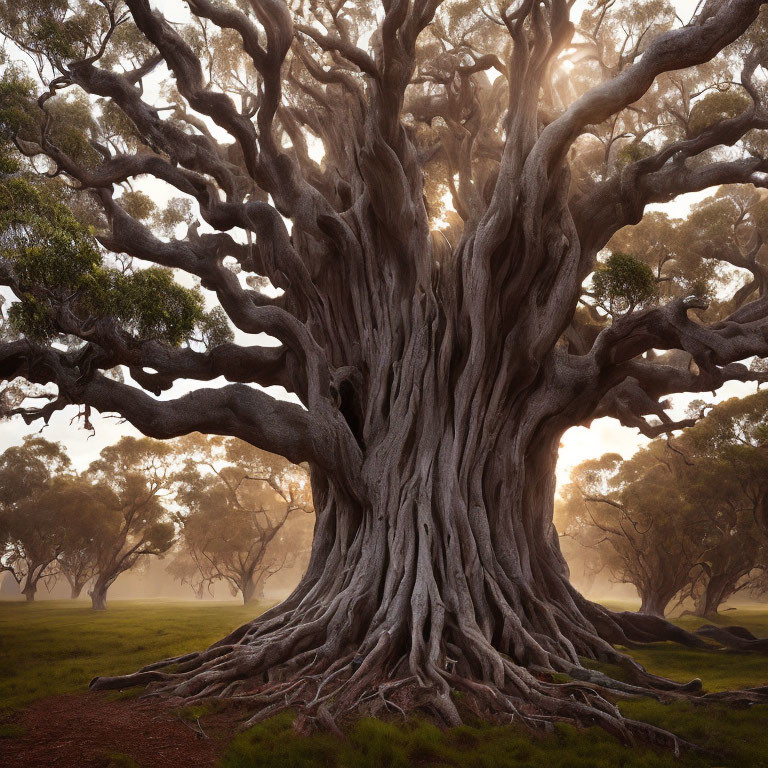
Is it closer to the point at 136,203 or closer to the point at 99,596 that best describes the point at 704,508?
the point at 136,203

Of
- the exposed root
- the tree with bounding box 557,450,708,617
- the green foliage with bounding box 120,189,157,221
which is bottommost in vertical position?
the exposed root

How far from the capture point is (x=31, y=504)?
3088 centimetres

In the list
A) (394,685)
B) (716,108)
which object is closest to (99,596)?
(394,685)

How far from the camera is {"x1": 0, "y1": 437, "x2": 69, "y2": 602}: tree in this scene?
30.4 m

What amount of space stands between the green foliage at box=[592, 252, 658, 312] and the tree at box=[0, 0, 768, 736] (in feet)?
1.39

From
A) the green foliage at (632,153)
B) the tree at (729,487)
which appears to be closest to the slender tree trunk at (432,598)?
the green foliage at (632,153)

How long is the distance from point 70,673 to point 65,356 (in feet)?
17.5

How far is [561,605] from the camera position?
1098 centimetres

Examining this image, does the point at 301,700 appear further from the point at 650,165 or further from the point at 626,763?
the point at 650,165

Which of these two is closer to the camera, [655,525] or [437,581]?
[437,581]

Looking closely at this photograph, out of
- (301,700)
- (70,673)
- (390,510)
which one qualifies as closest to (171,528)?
(70,673)

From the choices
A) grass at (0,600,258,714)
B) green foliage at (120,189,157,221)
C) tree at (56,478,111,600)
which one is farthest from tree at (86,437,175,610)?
green foliage at (120,189,157,221)

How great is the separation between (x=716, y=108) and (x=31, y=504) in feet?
112

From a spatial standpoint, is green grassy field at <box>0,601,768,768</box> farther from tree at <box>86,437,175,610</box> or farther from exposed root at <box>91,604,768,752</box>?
tree at <box>86,437,175,610</box>
